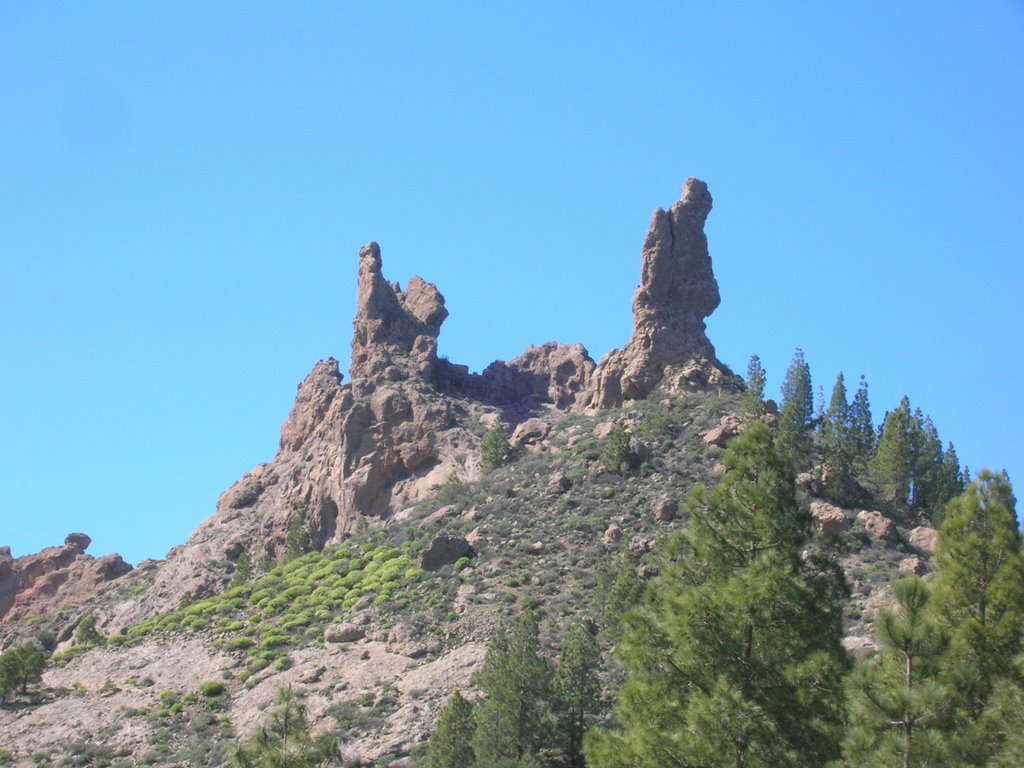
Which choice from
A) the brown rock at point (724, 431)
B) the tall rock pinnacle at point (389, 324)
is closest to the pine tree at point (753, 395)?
the brown rock at point (724, 431)

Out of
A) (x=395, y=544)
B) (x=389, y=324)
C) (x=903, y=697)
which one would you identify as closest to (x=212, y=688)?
(x=395, y=544)

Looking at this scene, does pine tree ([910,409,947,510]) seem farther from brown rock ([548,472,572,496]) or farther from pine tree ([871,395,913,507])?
brown rock ([548,472,572,496])

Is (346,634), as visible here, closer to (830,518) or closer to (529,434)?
(830,518)

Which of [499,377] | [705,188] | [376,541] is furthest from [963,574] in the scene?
[499,377]

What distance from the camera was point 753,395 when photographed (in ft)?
276

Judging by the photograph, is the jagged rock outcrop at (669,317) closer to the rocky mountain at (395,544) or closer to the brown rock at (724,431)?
the rocky mountain at (395,544)

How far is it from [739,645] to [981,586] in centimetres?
531

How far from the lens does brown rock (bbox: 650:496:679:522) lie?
239ft

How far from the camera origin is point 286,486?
101m

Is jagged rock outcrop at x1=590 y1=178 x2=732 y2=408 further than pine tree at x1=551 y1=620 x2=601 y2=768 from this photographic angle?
Yes

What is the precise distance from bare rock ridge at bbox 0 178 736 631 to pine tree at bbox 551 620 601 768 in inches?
1464

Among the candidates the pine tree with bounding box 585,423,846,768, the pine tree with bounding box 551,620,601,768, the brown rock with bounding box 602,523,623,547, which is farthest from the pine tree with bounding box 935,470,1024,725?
the brown rock with bounding box 602,523,623,547

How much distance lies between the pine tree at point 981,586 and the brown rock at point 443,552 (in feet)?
161

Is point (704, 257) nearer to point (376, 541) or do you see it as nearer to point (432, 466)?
point (432, 466)
